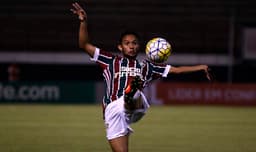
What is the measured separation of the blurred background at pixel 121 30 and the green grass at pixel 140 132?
36.9 ft

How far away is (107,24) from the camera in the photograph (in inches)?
1302

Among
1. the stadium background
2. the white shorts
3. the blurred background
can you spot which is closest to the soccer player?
the white shorts

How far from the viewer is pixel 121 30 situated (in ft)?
108

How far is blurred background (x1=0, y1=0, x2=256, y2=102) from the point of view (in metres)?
31.8

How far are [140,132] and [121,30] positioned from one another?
18745mm

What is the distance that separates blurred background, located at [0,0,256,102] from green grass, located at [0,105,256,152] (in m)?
11.3

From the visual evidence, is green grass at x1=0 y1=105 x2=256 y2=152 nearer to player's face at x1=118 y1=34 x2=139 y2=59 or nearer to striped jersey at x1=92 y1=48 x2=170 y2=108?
striped jersey at x1=92 y1=48 x2=170 y2=108

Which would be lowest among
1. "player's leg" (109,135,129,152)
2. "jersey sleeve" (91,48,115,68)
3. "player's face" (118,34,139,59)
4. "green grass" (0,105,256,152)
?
"green grass" (0,105,256,152)

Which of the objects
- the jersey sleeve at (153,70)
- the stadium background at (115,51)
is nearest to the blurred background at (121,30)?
the stadium background at (115,51)

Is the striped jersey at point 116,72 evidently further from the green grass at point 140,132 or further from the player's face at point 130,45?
the green grass at point 140,132

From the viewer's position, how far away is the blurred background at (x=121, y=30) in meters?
31.8

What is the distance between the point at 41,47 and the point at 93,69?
330 centimetres

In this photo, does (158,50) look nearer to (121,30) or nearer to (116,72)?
(116,72)

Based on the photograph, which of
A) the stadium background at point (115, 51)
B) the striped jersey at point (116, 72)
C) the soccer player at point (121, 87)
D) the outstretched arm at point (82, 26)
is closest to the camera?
the outstretched arm at point (82, 26)
